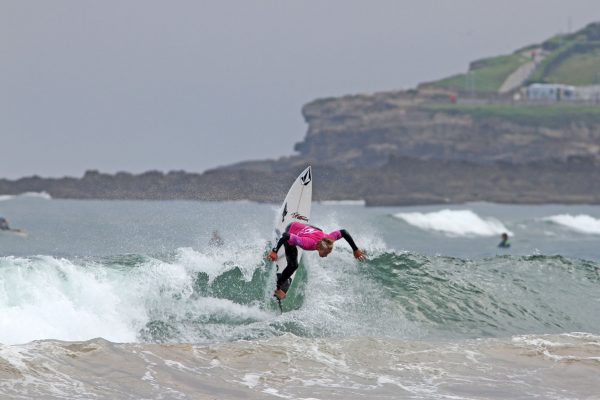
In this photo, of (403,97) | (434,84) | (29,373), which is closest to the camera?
(29,373)

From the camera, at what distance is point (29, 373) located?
11477 mm

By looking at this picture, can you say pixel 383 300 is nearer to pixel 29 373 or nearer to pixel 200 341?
pixel 200 341

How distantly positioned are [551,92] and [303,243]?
6410 inches

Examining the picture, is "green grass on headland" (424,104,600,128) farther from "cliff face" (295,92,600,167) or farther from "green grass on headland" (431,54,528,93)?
"green grass on headland" (431,54,528,93)

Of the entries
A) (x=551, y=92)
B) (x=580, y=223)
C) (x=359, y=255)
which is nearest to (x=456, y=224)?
(x=580, y=223)

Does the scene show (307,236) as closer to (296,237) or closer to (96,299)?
(296,237)

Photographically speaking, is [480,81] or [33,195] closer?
[33,195]

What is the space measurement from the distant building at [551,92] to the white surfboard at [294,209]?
158 m

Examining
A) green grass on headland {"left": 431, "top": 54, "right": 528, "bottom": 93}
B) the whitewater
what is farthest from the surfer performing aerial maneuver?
green grass on headland {"left": 431, "top": 54, "right": 528, "bottom": 93}

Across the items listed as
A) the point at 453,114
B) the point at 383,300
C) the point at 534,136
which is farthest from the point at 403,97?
the point at 383,300

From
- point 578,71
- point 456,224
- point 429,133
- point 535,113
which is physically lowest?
point 456,224

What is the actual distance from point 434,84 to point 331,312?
578ft

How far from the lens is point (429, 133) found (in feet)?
541

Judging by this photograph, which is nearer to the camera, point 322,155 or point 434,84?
point 322,155
